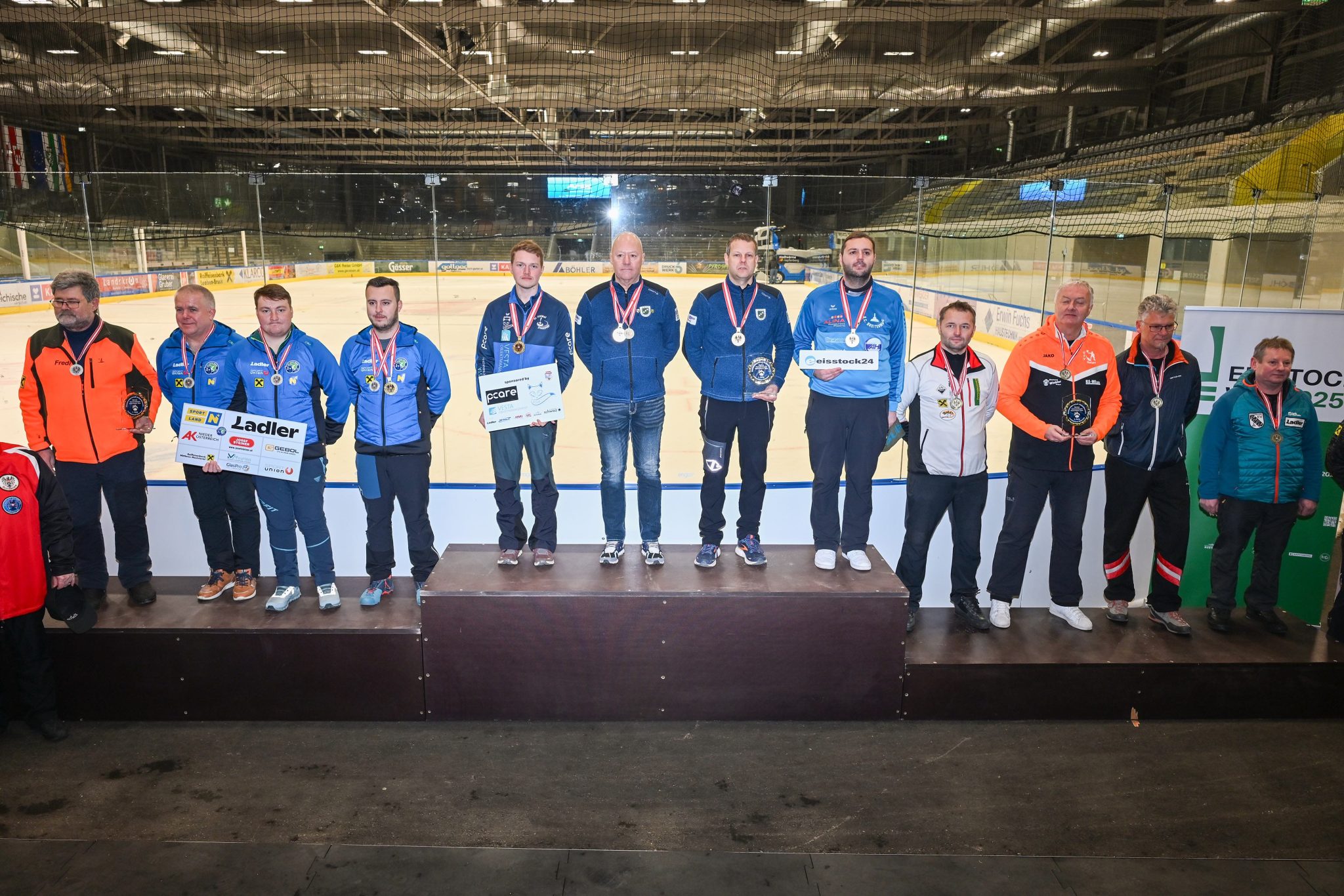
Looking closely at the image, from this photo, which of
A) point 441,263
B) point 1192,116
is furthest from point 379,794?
point 1192,116

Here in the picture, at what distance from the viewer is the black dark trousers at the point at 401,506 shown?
364 centimetres

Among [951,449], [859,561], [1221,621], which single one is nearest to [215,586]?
[859,561]

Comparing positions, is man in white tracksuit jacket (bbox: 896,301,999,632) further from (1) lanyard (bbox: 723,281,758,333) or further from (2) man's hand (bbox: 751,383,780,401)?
(1) lanyard (bbox: 723,281,758,333)

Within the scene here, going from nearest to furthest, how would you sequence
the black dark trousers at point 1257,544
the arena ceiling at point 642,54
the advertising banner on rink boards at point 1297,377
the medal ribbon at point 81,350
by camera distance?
1. the medal ribbon at point 81,350
2. the black dark trousers at point 1257,544
3. the advertising banner on rink boards at point 1297,377
4. the arena ceiling at point 642,54

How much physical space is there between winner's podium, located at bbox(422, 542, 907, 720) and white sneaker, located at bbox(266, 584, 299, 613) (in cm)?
71

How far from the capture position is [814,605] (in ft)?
11.2

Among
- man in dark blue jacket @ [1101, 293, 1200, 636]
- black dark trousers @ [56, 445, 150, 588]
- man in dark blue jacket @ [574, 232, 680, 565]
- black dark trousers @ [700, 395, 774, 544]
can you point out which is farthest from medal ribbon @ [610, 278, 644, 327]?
black dark trousers @ [56, 445, 150, 588]

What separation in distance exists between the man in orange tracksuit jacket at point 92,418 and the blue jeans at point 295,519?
0.65m

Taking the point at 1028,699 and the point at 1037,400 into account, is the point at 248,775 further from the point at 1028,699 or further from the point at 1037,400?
the point at 1037,400

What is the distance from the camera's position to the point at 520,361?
3.75 metres

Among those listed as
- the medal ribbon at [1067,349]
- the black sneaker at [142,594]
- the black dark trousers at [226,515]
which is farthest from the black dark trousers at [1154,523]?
the black sneaker at [142,594]

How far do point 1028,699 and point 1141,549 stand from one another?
1.80 m

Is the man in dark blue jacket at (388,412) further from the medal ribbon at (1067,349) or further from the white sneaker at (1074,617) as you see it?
the white sneaker at (1074,617)

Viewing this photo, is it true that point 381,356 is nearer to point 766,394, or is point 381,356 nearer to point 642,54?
point 766,394
